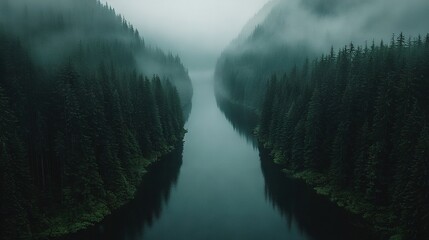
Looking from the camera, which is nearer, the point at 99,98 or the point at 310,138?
the point at 99,98

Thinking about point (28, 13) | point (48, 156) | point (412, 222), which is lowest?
point (412, 222)

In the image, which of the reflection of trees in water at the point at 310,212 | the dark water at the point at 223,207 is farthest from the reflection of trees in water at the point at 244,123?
the reflection of trees in water at the point at 310,212

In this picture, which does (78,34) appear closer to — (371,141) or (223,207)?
(223,207)

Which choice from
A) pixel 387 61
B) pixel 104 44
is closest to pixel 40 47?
pixel 104 44

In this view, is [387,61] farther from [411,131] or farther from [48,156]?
[48,156]

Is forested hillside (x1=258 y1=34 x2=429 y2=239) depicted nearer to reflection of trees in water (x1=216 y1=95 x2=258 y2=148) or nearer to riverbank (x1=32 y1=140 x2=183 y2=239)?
reflection of trees in water (x1=216 y1=95 x2=258 y2=148)

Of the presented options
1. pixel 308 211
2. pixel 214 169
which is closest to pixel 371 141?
pixel 308 211

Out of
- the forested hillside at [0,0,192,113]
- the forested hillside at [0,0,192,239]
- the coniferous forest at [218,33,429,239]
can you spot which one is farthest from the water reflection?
the forested hillside at [0,0,192,113]
